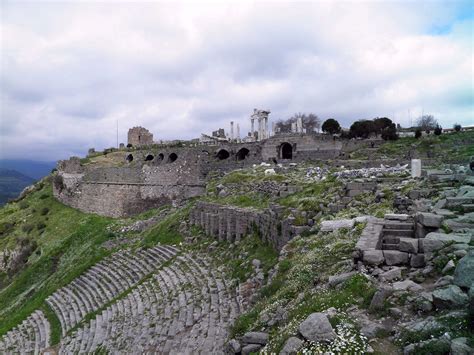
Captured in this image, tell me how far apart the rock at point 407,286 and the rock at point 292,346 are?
1.46 meters

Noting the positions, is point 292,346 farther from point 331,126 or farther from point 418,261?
point 331,126

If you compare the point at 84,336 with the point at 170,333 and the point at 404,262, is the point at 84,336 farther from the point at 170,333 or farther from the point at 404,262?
the point at 404,262

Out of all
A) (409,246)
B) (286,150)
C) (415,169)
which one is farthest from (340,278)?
(286,150)

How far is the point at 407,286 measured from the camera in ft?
17.2

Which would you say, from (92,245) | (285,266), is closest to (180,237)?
(92,245)

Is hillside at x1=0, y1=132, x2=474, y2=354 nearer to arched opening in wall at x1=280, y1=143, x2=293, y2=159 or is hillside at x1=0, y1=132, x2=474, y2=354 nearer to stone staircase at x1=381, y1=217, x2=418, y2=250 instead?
stone staircase at x1=381, y1=217, x2=418, y2=250

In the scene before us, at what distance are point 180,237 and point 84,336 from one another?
5976 millimetres

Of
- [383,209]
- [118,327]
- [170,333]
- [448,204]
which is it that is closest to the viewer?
[448,204]

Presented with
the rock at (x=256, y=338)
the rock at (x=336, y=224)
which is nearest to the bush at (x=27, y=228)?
the rock at (x=336, y=224)

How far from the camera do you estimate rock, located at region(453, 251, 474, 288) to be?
4652 mm

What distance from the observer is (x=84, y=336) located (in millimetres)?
14625

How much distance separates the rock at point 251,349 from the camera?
591 centimetres

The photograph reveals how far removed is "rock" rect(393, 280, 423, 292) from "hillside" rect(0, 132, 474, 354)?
0.02m

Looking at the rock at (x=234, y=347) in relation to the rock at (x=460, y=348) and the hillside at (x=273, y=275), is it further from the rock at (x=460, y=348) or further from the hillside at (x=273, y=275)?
the rock at (x=460, y=348)
